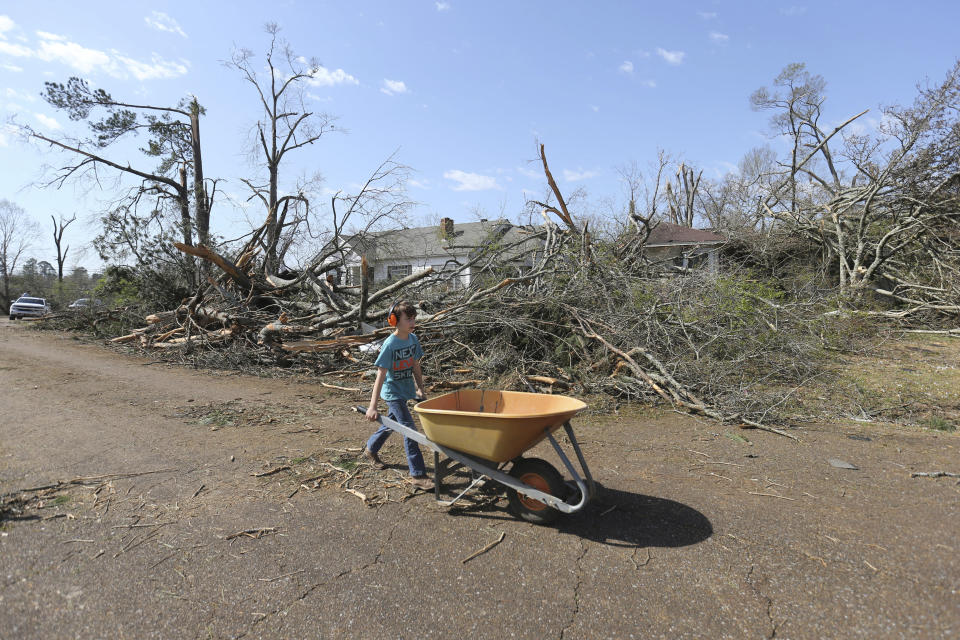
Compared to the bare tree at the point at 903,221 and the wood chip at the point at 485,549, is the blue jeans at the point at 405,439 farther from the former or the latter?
the bare tree at the point at 903,221

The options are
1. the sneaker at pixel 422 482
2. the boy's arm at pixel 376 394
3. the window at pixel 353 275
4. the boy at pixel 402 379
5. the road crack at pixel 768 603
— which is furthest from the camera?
the window at pixel 353 275

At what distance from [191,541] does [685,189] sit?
33.7 m

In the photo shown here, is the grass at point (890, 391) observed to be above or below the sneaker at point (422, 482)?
above

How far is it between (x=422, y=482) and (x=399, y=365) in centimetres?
86

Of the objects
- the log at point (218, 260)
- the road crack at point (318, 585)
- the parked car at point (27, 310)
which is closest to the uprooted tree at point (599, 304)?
the log at point (218, 260)

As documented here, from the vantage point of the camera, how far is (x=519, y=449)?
2789mm

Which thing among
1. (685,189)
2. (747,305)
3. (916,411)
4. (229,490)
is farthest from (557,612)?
(685,189)

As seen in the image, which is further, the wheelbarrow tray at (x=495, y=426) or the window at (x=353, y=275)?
the window at (x=353, y=275)

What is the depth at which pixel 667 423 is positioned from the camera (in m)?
5.14

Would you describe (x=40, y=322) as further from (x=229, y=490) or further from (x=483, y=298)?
(x=229, y=490)

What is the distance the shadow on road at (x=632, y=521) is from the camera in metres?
2.70

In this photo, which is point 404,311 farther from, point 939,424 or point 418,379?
point 939,424

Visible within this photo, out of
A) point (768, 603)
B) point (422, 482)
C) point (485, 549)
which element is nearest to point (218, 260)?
point (422, 482)

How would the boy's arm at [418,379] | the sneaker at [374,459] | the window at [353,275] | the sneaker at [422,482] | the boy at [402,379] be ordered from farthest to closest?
the window at [353,275]
the sneaker at [374,459]
the boy's arm at [418,379]
the boy at [402,379]
the sneaker at [422,482]
